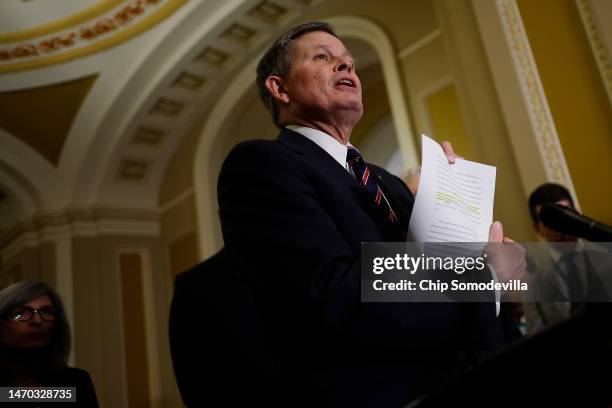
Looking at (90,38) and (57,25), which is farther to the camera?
(90,38)

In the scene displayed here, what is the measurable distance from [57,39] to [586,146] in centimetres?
605

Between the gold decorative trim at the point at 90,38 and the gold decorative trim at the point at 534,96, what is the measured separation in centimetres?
416

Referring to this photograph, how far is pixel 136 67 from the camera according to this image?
688 centimetres

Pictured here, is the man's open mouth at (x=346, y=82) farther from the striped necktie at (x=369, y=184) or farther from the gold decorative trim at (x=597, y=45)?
the gold decorative trim at (x=597, y=45)

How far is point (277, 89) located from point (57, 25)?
630 centimetres

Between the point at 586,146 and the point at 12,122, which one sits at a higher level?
the point at 12,122

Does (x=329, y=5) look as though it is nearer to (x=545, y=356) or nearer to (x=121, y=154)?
(x=121, y=154)

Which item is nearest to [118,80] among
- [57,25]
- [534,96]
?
[57,25]

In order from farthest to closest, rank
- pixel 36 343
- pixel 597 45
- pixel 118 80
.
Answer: pixel 118 80
pixel 597 45
pixel 36 343

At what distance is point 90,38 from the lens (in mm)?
6801

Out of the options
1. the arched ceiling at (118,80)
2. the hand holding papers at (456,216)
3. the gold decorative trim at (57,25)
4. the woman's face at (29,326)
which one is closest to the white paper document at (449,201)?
the hand holding papers at (456,216)

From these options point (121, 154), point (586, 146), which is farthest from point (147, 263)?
point (586, 146)

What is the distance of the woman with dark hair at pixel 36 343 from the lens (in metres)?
1.77

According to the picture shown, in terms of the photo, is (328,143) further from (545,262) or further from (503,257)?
(545,262)
